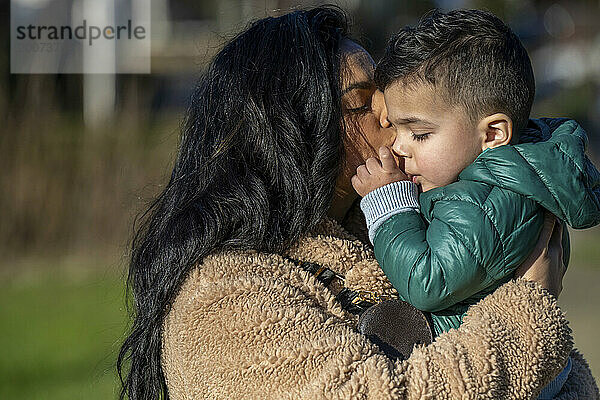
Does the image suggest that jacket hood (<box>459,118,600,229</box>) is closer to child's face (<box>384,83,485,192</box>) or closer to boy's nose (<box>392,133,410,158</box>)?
child's face (<box>384,83,485,192</box>)

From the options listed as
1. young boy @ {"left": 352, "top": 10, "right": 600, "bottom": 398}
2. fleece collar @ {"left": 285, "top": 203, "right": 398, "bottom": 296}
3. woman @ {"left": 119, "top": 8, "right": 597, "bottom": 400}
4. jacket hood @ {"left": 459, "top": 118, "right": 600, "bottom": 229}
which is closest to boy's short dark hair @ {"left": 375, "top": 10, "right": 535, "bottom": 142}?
young boy @ {"left": 352, "top": 10, "right": 600, "bottom": 398}

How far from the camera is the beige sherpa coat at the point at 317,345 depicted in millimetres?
1686

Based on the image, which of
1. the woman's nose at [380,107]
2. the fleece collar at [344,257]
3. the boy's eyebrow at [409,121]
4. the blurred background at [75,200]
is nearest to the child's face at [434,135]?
the boy's eyebrow at [409,121]

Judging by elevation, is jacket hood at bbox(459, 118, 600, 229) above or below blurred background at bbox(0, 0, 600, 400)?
above

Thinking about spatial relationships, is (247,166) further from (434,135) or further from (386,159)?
(434,135)

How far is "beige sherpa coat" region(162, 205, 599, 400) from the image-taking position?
1.69 metres

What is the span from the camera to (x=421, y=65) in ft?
6.58

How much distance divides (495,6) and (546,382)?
756cm

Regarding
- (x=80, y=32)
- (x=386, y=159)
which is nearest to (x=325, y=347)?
(x=386, y=159)

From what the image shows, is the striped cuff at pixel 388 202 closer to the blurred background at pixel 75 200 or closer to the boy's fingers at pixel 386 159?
the boy's fingers at pixel 386 159

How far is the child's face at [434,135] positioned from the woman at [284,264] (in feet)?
0.53

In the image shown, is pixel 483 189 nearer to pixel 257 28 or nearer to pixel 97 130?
pixel 257 28

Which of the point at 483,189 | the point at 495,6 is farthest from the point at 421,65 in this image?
the point at 495,6

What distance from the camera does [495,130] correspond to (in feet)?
6.55
